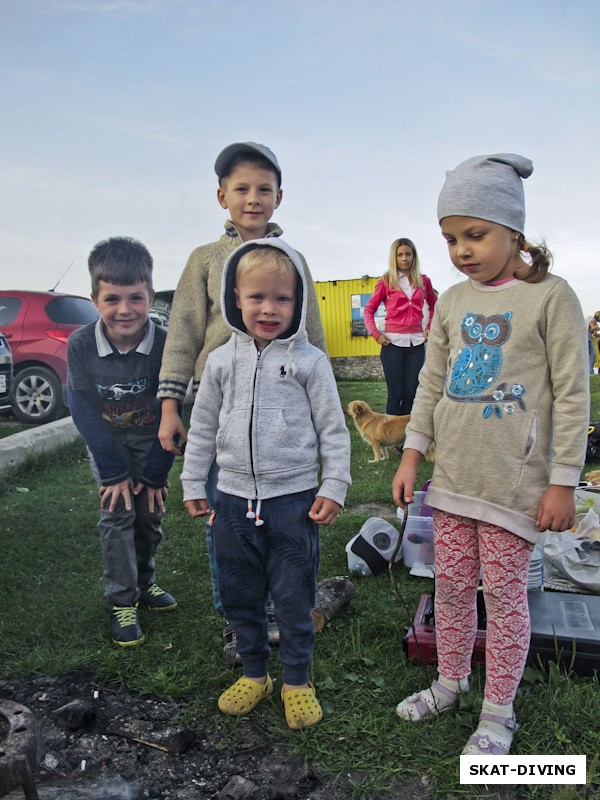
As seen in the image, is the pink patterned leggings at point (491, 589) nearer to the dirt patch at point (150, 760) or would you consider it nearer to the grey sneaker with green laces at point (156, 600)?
the dirt patch at point (150, 760)

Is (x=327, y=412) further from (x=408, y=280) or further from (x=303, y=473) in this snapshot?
(x=408, y=280)

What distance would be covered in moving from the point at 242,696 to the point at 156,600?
110 centimetres

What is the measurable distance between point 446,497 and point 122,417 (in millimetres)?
1676

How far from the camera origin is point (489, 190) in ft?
7.39

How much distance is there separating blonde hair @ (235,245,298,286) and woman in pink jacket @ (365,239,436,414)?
4.60 meters

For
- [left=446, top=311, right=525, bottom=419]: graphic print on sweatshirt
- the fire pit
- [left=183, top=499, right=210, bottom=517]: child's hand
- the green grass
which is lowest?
the green grass

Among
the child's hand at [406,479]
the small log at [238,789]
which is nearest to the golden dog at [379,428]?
the child's hand at [406,479]

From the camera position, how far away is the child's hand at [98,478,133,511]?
3318 millimetres

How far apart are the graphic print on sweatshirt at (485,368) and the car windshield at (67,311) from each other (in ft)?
27.8

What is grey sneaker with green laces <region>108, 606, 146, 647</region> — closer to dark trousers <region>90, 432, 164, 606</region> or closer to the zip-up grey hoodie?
dark trousers <region>90, 432, 164, 606</region>

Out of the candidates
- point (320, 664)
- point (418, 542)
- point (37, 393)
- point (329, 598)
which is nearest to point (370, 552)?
point (418, 542)

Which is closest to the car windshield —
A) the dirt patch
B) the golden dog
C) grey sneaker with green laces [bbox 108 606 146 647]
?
the golden dog

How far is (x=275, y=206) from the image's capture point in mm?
3006

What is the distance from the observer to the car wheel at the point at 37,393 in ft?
32.6
